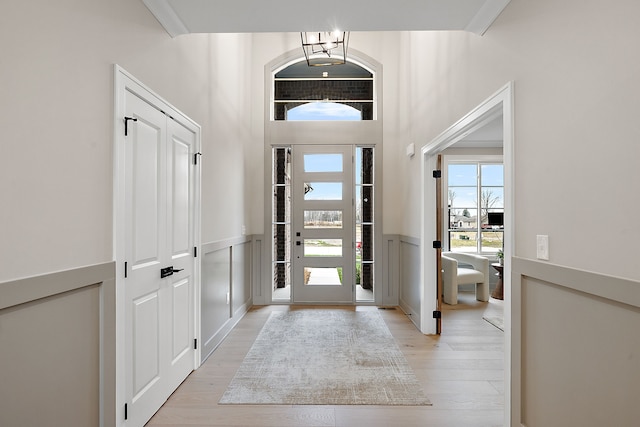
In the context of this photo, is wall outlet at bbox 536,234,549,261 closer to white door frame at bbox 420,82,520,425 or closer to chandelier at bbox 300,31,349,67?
white door frame at bbox 420,82,520,425

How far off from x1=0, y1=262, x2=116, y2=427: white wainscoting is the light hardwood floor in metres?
0.72

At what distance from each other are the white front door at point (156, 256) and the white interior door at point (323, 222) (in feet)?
7.65

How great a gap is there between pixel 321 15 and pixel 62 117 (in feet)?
5.24

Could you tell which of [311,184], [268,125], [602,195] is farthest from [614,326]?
[268,125]

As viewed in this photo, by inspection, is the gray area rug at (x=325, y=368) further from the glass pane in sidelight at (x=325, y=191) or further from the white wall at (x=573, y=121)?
the glass pane in sidelight at (x=325, y=191)

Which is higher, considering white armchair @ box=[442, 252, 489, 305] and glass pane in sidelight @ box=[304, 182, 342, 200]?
glass pane in sidelight @ box=[304, 182, 342, 200]

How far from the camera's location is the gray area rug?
245 centimetres

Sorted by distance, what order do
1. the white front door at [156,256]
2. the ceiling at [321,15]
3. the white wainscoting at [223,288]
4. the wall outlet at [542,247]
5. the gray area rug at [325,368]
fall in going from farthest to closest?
the white wainscoting at [223,288]
the gray area rug at [325,368]
the ceiling at [321,15]
the white front door at [156,256]
the wall outlet at [542,247]

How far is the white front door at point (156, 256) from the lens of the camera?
1958mm

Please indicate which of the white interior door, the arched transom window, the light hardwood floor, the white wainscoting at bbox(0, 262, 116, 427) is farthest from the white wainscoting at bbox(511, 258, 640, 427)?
the arched transom window

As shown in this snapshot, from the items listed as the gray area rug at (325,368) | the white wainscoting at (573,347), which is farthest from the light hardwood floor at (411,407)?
the white wainscoting at (573,347)

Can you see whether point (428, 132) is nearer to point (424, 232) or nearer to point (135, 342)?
point (424, 232)

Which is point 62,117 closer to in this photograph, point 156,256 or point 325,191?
point 156,256

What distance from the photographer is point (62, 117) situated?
1420 mm
